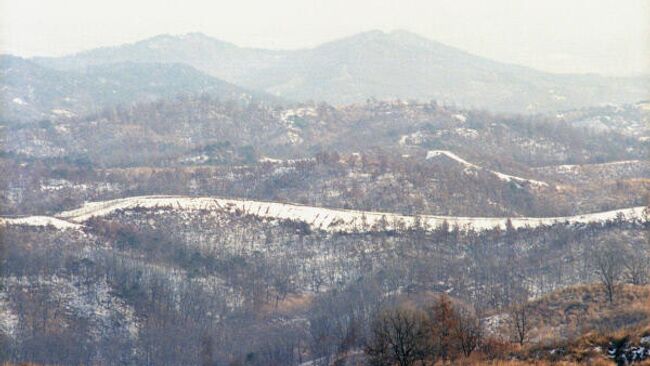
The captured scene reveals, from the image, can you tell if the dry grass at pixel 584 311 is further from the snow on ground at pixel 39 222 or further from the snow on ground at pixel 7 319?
the snow on ground at pixel 39 222

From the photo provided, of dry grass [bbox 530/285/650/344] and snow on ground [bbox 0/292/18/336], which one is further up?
dry grass [bbox 530/285/650/344]

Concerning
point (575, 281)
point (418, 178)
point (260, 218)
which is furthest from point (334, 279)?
point (418, 178)

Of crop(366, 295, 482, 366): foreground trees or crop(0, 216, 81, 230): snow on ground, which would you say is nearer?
crop(366, 295, 482, 366): foreground trees

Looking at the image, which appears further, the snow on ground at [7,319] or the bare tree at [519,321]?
the snow on ground at [7,319]

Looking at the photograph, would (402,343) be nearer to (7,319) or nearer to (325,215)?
(7,319)

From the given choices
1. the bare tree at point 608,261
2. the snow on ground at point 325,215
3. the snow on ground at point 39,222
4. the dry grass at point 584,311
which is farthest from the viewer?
the snow on ground at point 325,215

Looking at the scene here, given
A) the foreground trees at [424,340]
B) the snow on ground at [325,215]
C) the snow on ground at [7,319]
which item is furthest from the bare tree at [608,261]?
the snow on ground at [7,319]

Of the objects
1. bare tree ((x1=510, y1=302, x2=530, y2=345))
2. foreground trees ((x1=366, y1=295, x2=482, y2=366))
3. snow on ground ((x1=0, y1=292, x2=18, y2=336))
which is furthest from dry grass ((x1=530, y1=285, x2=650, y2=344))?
snow on ground ((x1=0, y1=292, x2=18, y2=336))

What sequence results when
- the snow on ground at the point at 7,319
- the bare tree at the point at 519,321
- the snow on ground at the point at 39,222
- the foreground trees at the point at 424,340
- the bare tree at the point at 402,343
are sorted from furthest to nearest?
the snow on ground at the point at 39,222, the snow on ground at the point at 7,319, the bare tree at the point at 519,321, the foreground trees at the point at 424,340, the bare tree at the point at 402,343

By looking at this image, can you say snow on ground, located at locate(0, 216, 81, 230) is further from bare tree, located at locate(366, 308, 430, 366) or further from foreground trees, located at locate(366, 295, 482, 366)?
foreground trees, located at locate(366, 295, 482, 366)
